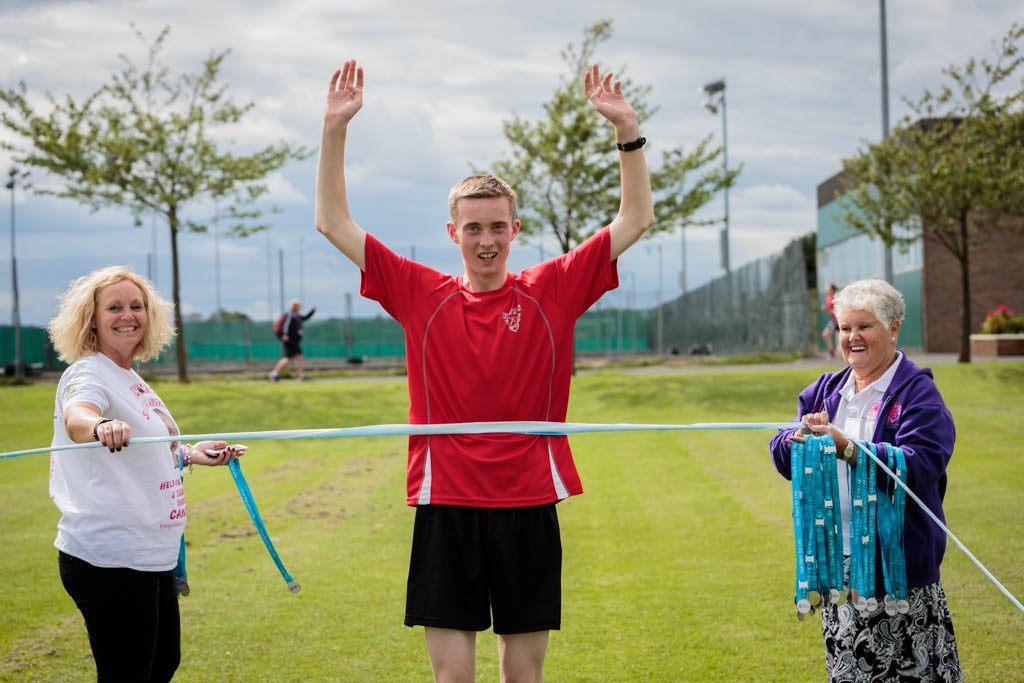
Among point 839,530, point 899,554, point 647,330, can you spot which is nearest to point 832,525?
point 839,530

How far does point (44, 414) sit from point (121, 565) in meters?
17.0

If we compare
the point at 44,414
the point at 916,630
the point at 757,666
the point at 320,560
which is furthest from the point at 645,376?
the point at 916,630

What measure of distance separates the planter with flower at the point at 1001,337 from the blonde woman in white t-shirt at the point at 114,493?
2515cm

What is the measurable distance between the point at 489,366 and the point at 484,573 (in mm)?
705

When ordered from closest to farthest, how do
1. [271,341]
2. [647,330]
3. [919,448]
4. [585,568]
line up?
[919,448], [585,568], [271,341], [647,330]

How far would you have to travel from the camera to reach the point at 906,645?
11.8 feet

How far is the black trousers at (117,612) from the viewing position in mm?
3484

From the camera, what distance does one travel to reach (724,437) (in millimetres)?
13914

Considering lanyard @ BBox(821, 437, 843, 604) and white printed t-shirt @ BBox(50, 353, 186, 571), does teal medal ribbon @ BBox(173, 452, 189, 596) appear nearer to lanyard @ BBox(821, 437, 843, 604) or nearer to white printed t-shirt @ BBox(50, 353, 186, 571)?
white printed t-shirt @ BBox(50, 353, 186, 571)

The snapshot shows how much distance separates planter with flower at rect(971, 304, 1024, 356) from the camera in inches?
976

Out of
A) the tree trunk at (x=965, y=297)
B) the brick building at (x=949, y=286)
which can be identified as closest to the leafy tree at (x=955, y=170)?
the tree trunk at (x=965, y=297)

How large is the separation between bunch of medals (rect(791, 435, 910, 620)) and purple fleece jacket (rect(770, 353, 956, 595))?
0.06 m

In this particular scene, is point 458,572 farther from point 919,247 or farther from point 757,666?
point 919,247

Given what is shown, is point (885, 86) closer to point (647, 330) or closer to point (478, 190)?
point (647, 330)
